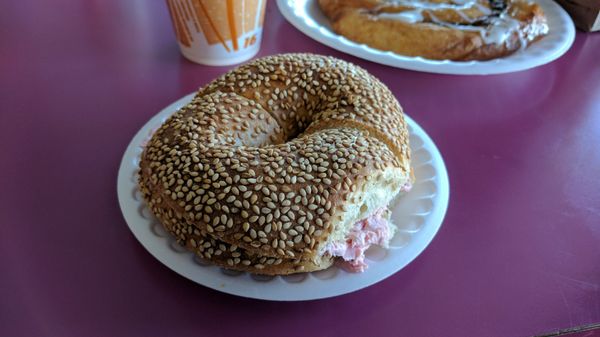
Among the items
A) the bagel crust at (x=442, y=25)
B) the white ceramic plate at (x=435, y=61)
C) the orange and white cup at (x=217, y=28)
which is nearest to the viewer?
the orange and white cup at (x=217, y=28)

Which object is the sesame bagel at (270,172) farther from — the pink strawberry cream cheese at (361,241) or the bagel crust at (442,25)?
the bagel crust at (442,25)

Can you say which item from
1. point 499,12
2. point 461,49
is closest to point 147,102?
point 461,49

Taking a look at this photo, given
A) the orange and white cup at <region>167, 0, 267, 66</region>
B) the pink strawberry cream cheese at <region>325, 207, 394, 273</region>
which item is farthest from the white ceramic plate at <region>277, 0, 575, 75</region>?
the pink strawberry cream cheese at <region>325, 207, 394, 273</region>

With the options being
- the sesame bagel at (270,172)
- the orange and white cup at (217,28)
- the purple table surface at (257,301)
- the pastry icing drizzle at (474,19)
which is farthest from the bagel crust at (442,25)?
the sesame bagel at (270,172)

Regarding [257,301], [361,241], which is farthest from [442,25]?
[257,301]

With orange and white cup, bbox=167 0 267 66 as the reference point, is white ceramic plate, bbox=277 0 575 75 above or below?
below

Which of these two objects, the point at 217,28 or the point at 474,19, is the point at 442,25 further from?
the point at 217,28

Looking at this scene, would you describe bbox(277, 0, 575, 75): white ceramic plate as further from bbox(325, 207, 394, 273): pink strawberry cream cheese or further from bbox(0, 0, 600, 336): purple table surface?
bbox(325, 207, 394, 273): pink strawberry cream cheese
